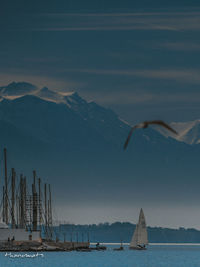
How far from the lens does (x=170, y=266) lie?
199875mm

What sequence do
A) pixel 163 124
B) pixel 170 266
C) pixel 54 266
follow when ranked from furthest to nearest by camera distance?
pixel 170 266
pixel 54 266
pixel 163 124

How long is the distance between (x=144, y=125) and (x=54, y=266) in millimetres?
142774

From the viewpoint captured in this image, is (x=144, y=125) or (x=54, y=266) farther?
(x=54, y=266)

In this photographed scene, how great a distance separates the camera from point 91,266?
190 meters

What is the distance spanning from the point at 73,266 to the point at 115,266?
9.56 metres

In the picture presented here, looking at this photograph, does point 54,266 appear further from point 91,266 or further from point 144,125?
point 144,125

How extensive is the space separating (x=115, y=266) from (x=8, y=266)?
20.7 m

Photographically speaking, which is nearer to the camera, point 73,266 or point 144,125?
point 144,125

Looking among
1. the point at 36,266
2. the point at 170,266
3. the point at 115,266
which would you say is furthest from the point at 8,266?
the point at 170,266

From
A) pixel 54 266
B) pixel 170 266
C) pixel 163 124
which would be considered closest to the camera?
pixel 163 124

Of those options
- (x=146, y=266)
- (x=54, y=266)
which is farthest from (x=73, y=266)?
(x=146, y=266)

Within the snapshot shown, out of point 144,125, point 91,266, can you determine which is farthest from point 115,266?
point 144,125

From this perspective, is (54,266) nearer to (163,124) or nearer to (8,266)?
(8,266)

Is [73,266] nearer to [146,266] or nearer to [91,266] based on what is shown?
[91,266]
